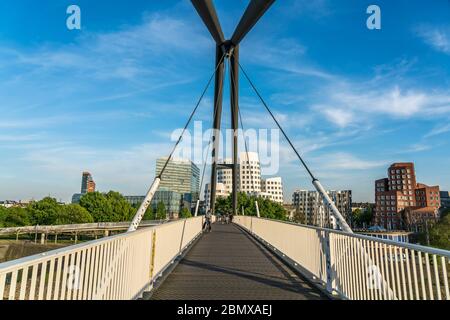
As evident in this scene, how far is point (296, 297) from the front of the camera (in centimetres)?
452

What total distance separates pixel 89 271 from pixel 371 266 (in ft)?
10.6

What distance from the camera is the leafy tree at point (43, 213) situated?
62.1 m

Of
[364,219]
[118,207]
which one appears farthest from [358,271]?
[364,219]

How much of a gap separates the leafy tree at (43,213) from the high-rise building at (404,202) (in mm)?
90564

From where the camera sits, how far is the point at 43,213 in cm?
6241

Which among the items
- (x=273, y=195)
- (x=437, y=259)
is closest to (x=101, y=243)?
(x=437, y=259)

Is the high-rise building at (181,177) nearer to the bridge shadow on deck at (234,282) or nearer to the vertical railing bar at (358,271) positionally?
the bridge shadow on deck at (234,282)

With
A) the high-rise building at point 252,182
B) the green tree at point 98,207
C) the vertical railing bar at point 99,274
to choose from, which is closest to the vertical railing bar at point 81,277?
the vertical railing bar at point 99,274

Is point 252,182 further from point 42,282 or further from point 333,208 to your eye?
point 42,282

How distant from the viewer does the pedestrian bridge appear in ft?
8.14

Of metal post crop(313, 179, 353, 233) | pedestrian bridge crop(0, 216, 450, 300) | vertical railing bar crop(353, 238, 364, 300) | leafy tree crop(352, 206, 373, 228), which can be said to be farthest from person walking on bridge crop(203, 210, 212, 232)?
leafy tree crop(352, 206, 373, 228)

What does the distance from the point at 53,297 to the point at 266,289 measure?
132 inches

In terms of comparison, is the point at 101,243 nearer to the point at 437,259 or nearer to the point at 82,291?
the point at 82,291
